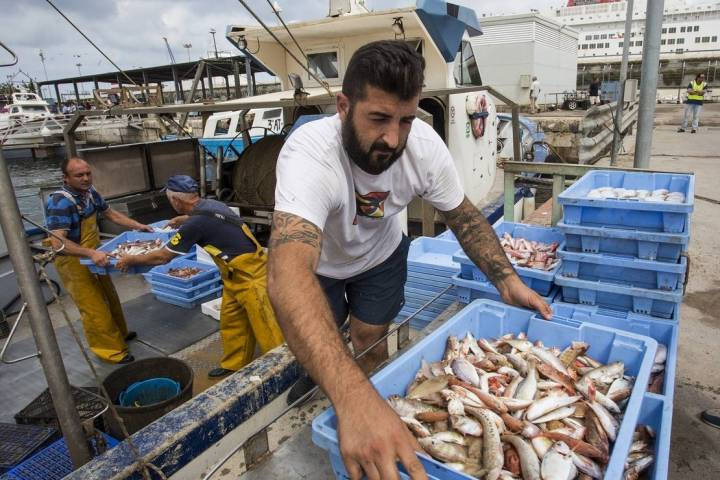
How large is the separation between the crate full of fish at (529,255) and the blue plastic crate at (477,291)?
47 millimetres

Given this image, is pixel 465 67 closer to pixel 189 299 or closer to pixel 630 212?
pixel 630 212

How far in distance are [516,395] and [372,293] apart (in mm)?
1059

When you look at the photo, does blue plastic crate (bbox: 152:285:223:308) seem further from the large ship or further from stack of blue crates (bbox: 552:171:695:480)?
the large ship

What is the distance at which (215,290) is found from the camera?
20.6 ft

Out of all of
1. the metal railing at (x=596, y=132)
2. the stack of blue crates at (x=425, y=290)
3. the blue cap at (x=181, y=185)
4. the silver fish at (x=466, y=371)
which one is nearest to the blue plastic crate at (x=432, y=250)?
the stack of blue crates at (x=425, y=290)

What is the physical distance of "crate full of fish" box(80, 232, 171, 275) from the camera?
4.62 metres

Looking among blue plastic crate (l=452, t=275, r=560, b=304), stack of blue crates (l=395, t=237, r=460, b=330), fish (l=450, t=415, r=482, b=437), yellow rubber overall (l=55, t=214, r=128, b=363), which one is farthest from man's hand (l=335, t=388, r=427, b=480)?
yellow rubber overall (l=55, t=214, r=128, b=363)

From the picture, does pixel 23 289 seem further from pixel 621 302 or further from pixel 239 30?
pixel 239 30

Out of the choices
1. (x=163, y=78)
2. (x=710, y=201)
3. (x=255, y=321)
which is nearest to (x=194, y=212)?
(x=255, y=321)

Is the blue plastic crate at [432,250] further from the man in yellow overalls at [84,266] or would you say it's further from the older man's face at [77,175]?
the older man's face at [77,175]

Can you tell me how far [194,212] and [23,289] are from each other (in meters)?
2.66

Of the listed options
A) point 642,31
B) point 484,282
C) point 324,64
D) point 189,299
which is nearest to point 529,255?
point 484,282

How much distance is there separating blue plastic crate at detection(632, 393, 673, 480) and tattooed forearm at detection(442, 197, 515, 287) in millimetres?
860

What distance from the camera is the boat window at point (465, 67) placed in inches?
296
